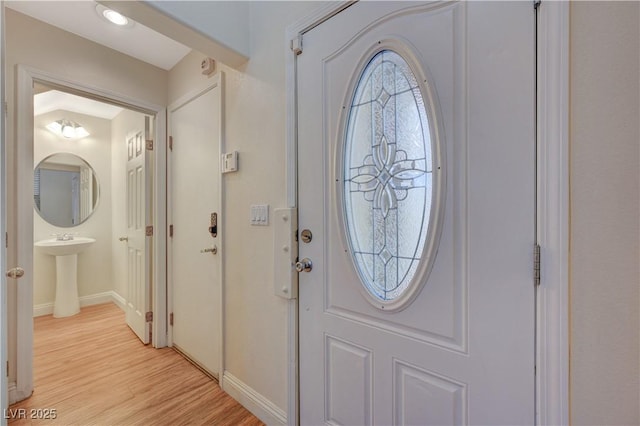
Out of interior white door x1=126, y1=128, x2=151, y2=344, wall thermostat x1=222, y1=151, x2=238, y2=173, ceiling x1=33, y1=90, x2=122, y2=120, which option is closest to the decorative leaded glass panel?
wall thermostat x1=222, y1=151, x2=238, y2=173

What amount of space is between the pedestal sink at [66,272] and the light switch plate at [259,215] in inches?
113

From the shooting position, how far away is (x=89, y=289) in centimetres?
357

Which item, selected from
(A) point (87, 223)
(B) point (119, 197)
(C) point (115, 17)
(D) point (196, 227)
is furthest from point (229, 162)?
(A) point (87, 223)

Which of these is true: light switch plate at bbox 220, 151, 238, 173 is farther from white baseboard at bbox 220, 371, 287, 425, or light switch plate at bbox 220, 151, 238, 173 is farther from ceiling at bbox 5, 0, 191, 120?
white baseboard at bbox 220, 371, 287, 425

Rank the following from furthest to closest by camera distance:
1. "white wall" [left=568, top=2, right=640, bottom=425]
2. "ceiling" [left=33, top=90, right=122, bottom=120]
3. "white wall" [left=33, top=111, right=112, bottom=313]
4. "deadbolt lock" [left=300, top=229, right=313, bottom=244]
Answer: "white wall" [left=33, top=111, right=112, bottom=313] < "ceiling" [left=33, top=90, right=122, bottom=120] < "deadbolt lock" [left=300, top=229, right=313, bottom=244] < "white wall" [left=568, top=2, right=640, bottom=425]

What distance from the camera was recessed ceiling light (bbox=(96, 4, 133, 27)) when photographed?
171 cm

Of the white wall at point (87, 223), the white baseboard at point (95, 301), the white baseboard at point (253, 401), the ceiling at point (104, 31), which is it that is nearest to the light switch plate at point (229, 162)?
the ceiling at point (104, 31)

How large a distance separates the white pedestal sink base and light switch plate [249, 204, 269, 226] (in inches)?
119

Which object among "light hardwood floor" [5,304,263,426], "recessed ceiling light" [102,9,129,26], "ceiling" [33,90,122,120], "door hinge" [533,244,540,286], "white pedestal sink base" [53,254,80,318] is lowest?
"light hardwood floor" [5,304,263,426]

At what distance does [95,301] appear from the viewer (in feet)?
11.8

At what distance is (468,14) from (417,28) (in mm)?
162

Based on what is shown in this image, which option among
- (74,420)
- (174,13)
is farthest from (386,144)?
(74,420)

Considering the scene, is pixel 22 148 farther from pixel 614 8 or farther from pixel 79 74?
pixel 614 8

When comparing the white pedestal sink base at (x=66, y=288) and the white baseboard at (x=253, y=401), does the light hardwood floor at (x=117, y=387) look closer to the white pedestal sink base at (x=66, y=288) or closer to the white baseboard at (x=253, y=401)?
the white baseboard at (x=253, y=401)
